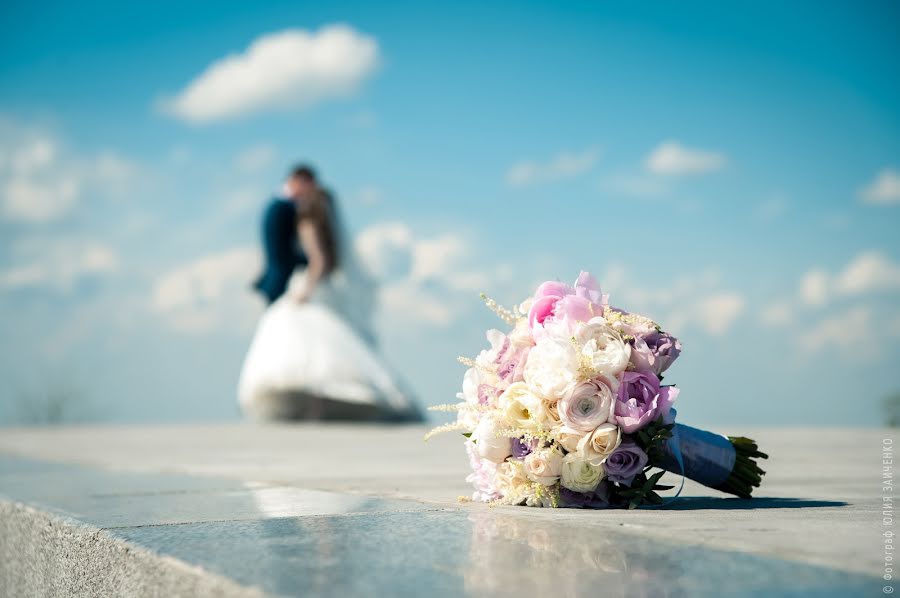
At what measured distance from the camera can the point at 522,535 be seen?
5.94 ft

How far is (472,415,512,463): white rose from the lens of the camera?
2.39m

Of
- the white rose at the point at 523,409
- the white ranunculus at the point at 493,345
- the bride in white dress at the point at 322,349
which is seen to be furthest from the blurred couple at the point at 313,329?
the white rose at the point at 523,409

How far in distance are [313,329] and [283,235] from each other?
1511mm

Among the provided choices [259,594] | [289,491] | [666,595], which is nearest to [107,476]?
[289,491]

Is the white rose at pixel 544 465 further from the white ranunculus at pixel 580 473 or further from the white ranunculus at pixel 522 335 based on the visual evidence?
the white ranunculus at pixel 522 335

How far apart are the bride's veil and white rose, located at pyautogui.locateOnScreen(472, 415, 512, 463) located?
10.9 metres

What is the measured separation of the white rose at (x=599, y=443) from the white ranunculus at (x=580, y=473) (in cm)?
2

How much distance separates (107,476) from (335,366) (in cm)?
827

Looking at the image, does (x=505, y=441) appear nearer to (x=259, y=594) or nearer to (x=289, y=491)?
(x=289, y=491)

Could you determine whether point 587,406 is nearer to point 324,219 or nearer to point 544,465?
point 544,465

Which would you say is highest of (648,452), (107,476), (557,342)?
(557,342)

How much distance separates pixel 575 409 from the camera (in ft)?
7.54

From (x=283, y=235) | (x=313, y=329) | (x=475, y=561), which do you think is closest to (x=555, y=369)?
(x=475, y=561)

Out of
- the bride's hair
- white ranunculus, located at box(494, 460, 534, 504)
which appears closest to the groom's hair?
the bride's hair
